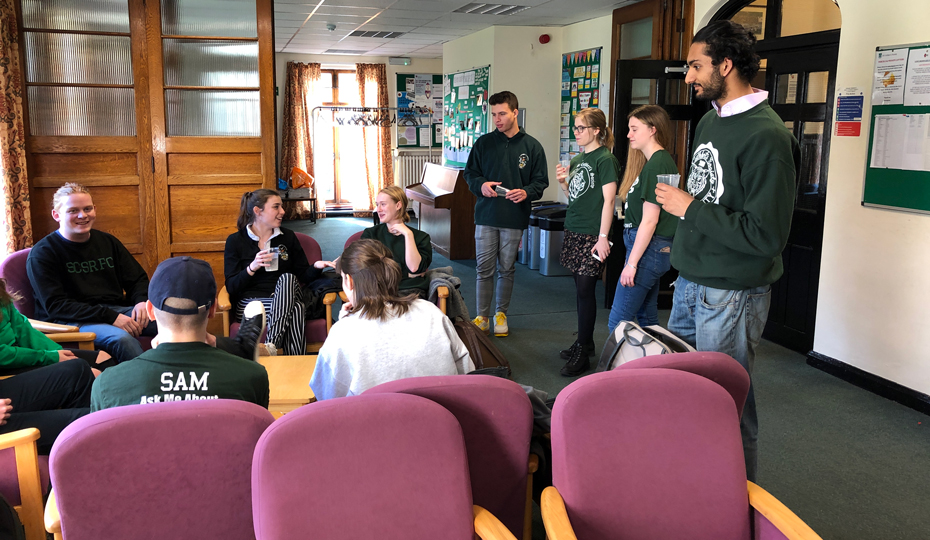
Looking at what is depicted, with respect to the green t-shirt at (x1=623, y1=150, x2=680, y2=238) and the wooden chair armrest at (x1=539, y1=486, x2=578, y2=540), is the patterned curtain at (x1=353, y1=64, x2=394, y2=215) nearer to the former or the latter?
the green t-shirt at (x1=623, y1=150, x2=680, y2=238)

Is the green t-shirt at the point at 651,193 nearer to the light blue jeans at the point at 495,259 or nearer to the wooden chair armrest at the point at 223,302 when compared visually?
the light blue jeans at the point at 495,259

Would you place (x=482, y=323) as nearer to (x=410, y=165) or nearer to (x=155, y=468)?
(x=155, y=468)

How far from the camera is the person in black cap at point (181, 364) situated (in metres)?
1.66

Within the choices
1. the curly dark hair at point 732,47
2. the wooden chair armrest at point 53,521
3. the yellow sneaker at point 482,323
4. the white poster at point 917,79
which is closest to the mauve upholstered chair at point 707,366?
the curly dark hair at point 732,47

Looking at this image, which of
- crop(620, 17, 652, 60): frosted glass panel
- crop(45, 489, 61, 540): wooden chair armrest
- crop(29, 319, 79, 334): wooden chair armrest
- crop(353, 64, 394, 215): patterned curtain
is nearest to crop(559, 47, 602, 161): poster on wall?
crop(620, 17, 652, 60): frosted glass panel

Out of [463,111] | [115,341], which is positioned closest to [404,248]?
[115,341]

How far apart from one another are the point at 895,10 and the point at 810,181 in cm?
113

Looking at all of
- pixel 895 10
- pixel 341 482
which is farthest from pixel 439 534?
pixel 895 10

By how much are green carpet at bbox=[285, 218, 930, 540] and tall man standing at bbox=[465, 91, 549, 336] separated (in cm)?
58

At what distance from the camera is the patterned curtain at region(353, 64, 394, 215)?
11.5 metres

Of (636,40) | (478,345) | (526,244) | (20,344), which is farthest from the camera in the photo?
(526,244)

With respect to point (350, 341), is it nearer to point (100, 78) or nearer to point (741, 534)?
point (741, 534)

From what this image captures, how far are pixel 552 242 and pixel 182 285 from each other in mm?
5228

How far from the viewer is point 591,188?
13.0ft
